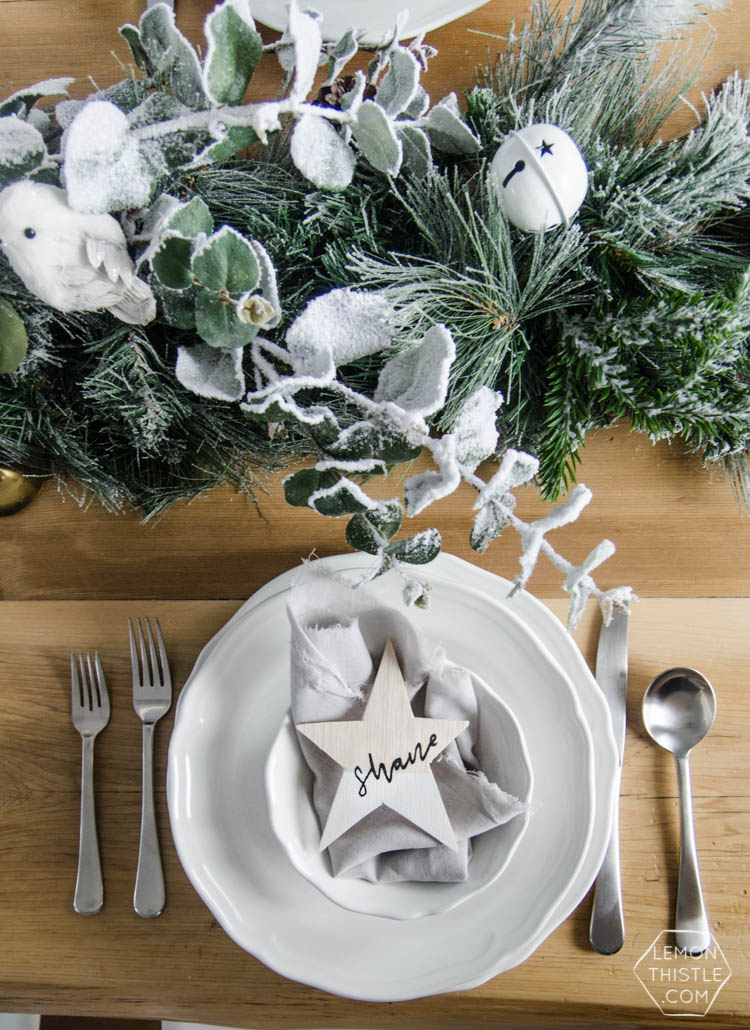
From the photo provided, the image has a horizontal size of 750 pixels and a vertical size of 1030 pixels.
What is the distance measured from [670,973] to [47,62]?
0.98 m

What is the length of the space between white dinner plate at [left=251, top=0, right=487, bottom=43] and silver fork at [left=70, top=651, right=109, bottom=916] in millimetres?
586

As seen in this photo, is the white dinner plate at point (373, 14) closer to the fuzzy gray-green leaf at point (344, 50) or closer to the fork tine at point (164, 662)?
the fuzzy gray-green leaf at point (344, 50)

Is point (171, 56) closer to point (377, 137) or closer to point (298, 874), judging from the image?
point (377, 137)

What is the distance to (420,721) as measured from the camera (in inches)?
20.7

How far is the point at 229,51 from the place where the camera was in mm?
346

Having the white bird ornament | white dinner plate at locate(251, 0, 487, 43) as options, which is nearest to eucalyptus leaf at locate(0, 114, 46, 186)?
the white bird ornament

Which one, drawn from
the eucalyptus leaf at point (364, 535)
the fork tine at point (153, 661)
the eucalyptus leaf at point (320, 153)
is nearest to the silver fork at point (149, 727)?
the fork tine at point (153, 661)

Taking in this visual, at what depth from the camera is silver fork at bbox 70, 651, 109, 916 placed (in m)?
0.61

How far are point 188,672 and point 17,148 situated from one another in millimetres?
435

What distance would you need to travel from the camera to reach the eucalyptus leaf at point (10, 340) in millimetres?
397

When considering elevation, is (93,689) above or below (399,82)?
below

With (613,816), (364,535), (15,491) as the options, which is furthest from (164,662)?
(613,816)

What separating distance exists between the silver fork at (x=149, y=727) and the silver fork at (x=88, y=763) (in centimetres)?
3

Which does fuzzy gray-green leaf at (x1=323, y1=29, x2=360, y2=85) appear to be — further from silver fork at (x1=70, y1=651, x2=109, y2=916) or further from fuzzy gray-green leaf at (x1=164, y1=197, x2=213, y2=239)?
silver fork at (x1=70, y1=651, x2=109, y2=916)
